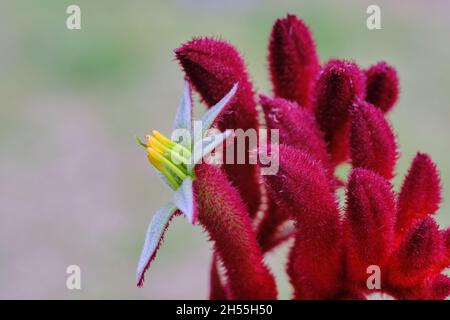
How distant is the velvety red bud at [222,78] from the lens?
1.44 meters

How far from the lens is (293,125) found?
1.38 metres

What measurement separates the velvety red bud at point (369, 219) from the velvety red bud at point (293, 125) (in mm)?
131

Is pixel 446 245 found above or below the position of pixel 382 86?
below

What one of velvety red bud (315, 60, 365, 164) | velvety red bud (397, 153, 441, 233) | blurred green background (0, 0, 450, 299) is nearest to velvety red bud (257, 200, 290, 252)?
velvety red bud (315, 60, 365, 164)

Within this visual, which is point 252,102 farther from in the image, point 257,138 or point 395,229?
point 395,229

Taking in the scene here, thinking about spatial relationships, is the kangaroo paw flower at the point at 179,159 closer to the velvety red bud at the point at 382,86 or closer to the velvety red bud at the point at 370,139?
the velvety red bud at the point at 370,139

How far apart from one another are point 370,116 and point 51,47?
506cm

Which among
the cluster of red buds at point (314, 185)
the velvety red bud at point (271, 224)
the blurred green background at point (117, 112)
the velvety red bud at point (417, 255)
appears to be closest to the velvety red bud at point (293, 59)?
the cluster of red buds at point (314, 185)

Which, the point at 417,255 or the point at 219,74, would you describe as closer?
the point at 417,255

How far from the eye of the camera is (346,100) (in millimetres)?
1441

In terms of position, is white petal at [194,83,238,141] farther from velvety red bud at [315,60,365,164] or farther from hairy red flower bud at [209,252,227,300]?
hairy red flower bud at [209,252,227,300]

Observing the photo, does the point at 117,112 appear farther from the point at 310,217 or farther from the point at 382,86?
the point at 310,217

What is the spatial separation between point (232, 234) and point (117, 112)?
4.49 m

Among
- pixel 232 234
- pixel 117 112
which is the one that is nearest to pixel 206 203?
pixel 232 234
